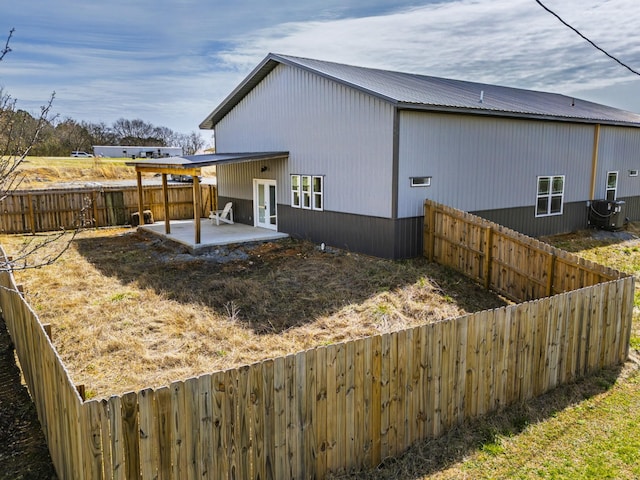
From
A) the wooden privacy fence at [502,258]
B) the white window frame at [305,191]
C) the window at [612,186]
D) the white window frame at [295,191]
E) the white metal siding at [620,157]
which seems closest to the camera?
the wooden privacy fence at [502,258]

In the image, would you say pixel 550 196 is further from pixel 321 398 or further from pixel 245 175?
pixel 321 398

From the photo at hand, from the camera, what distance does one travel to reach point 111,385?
20.0 feet

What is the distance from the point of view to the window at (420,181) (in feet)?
40.4

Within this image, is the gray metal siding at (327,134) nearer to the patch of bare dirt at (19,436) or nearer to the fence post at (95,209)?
the fence post at (95,209)

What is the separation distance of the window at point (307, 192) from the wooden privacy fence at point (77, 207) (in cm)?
733

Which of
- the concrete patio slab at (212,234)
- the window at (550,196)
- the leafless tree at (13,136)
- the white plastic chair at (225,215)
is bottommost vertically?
the concrete patio slab at (212,234)

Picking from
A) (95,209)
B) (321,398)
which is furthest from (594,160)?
(95,209)

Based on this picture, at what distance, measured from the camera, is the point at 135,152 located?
6378 cm

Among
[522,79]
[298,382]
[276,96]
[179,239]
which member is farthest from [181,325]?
[522,79]

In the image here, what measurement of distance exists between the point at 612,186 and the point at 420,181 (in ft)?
34.6

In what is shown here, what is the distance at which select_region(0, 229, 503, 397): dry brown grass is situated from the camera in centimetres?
701

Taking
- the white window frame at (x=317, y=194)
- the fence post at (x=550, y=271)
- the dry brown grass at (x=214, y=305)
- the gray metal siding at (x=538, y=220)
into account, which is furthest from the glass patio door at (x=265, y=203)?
the fence post at (x=550, y=271)

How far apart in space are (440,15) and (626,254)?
9770 mm

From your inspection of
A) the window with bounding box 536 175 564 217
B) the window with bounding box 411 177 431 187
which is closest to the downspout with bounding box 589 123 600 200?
the window with bounding box 536 175 564 217
